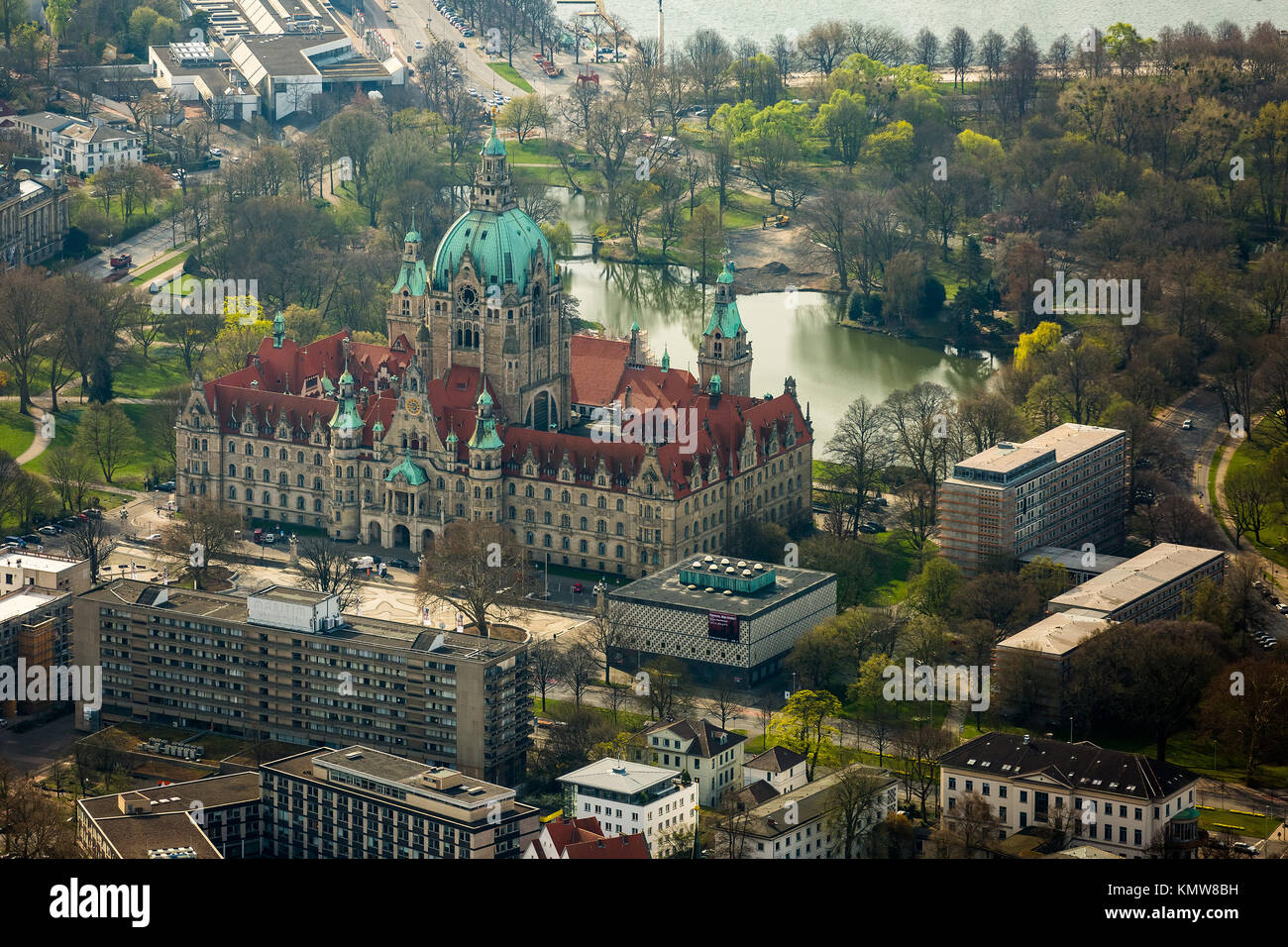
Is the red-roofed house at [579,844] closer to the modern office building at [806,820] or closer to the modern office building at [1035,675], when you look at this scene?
the modern office building at [806,820]

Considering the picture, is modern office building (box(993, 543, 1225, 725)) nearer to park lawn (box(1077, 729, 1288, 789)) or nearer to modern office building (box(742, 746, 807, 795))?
park lawn (box(1077, 729, 1288, 789))

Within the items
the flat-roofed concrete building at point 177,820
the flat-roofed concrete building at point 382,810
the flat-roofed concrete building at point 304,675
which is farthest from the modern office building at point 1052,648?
the flat-roofed concrete building at point 177,820

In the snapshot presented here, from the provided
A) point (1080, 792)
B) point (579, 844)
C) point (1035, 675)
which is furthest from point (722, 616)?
point (579, 844)

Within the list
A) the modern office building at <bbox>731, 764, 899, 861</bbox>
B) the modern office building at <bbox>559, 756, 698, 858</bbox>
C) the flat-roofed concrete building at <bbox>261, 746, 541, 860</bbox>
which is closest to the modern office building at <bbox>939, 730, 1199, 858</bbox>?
the modern office building at <bbox>731, 764, 899, 861</bbox>

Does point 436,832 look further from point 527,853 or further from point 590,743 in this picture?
point 590,743
